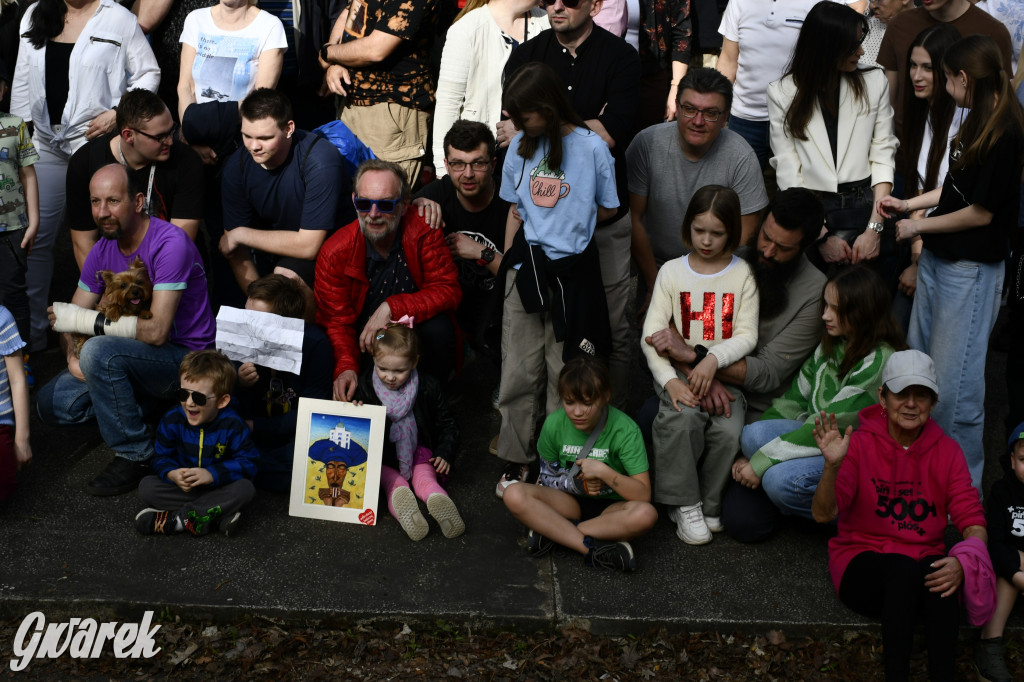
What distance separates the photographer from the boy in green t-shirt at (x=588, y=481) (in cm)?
439

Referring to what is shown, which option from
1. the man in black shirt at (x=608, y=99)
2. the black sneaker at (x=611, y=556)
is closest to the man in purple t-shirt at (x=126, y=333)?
the man in black shirt at (x=608, y=99)

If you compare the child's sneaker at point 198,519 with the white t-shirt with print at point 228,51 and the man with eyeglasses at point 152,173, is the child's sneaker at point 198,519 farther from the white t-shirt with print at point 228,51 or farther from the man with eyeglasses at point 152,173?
the white t-shirt with print at point 228,51

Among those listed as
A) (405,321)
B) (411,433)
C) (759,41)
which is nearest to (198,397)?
(411,433)

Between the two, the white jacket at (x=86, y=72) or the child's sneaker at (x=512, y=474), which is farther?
the white jacket at (x=86, y=72)

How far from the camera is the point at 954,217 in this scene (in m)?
A: 4.60

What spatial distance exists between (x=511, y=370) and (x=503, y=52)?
185 centimetres

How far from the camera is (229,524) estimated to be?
4570 mm

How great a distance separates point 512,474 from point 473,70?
2233mm

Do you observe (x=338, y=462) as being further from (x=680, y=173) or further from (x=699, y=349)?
(x=680, y=173)

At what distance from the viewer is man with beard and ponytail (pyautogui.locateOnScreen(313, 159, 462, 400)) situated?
16.8ft

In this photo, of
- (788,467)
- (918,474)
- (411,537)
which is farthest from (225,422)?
(918,474)

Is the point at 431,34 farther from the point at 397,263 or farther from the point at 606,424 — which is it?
the point at 606,424

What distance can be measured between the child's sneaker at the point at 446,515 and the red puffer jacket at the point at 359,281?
831 mm

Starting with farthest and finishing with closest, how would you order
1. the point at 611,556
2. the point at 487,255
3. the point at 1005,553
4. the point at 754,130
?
the point at 754,130
the point at 487,255
the point at 611,556
the point at 1005,553
